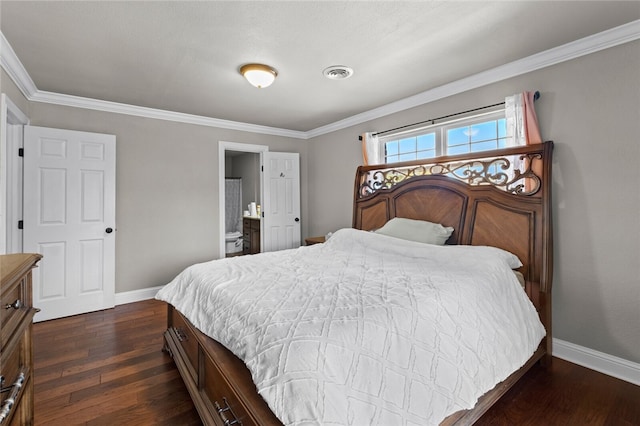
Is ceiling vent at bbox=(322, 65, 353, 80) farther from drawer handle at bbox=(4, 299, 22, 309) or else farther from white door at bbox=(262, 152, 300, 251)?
drawer handle at bbox=(4, 299, 22, 309)

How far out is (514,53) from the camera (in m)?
2.40

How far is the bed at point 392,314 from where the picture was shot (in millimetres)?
1074

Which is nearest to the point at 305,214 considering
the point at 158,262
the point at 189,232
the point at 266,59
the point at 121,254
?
the point at 189,232

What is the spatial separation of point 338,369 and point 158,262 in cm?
365

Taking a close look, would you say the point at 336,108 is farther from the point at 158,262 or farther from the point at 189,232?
the point at 158,262

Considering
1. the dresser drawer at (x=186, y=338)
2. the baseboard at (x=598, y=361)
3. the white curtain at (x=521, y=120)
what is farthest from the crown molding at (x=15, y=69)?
the baseboard at (x=598, y=361)

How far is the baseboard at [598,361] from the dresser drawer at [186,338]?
9.12ft

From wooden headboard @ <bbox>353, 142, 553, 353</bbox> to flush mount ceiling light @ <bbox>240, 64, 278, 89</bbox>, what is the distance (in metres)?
1.65

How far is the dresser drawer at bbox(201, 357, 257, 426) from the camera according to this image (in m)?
1.22

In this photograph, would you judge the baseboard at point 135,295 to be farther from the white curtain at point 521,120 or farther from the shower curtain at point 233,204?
the white curtain at point 521,120

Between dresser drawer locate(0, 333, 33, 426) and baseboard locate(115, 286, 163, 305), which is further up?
dresser drawer locate(0, 333, 33, 426)

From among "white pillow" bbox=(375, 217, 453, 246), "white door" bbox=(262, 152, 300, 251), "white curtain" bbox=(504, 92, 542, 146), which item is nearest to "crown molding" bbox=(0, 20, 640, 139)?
"white curtain" bbox=(504, 92, 542, 146)

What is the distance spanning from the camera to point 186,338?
1967 millimetres

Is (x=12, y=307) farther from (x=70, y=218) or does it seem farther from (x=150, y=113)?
(x=150, y=113)
